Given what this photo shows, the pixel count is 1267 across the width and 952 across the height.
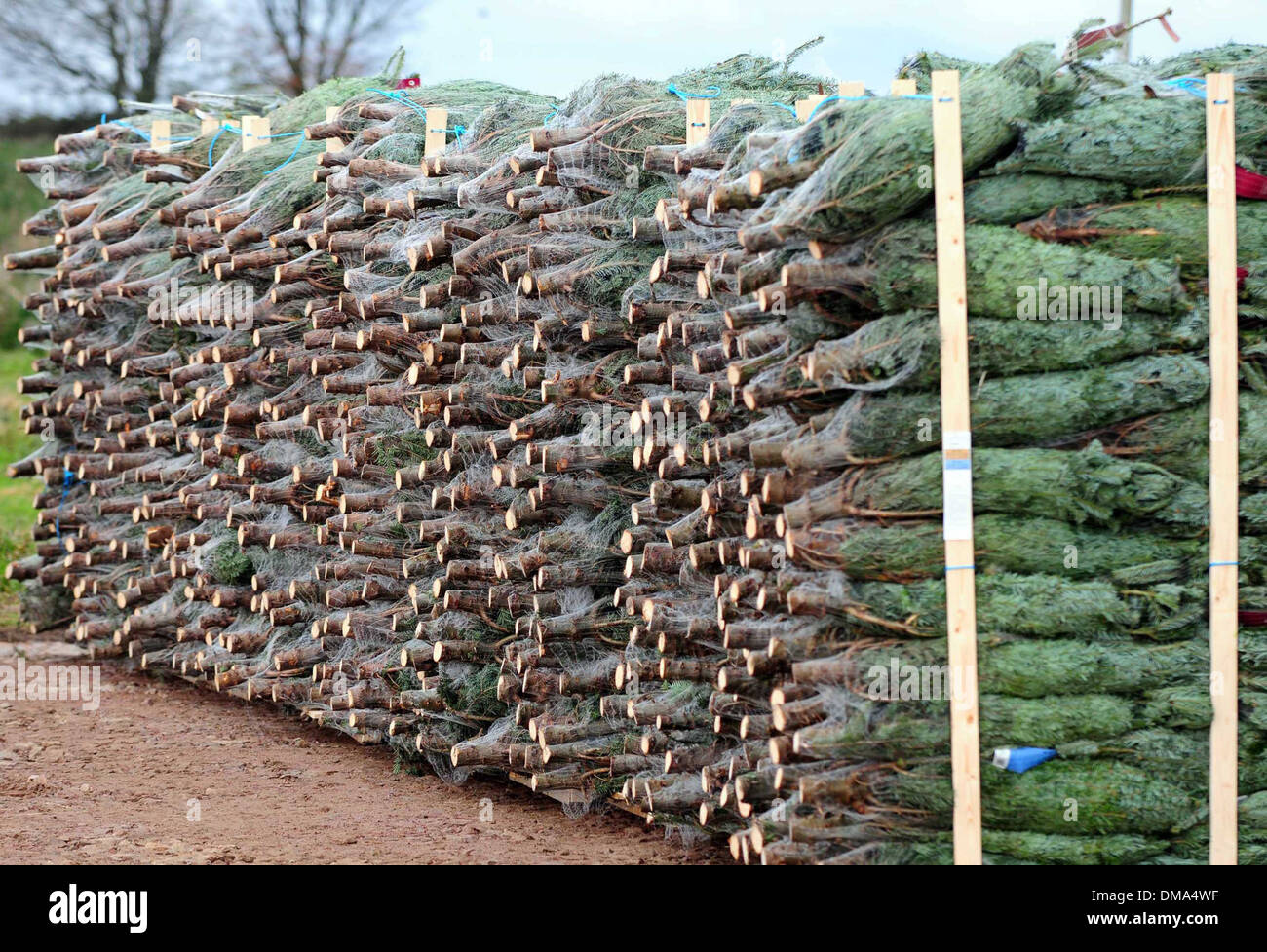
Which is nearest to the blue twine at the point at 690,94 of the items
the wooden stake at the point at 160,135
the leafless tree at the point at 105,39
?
the wooden stake at the point at 160,135

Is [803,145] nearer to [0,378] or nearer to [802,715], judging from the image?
[802,715]

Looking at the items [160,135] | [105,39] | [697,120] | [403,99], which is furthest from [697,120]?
[105,39]

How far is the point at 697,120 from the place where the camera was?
264 inches

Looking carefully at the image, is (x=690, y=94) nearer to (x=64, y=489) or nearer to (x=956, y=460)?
(x=956, y=460)

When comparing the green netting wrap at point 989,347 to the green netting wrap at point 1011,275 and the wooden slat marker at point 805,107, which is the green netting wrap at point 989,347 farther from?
the wooden slat marker at point 805,107

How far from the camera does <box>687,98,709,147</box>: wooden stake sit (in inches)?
263

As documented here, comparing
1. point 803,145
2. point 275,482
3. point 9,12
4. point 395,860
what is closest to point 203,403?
point 275,482

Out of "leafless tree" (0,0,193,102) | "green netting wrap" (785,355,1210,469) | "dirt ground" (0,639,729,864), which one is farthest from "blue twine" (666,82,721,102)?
"leafless tree" (0,0,193,102)

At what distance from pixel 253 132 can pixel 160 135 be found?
1286 millimetres

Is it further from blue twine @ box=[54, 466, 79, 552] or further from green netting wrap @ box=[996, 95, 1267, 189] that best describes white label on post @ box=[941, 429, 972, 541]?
blue twine @ box=[54, 466, 79, 552]

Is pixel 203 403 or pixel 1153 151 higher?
pixel 1153 151

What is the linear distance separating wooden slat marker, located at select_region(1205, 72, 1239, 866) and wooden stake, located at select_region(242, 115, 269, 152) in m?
6.55

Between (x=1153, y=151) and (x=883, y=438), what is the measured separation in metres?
1.39

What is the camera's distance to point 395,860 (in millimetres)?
6715
